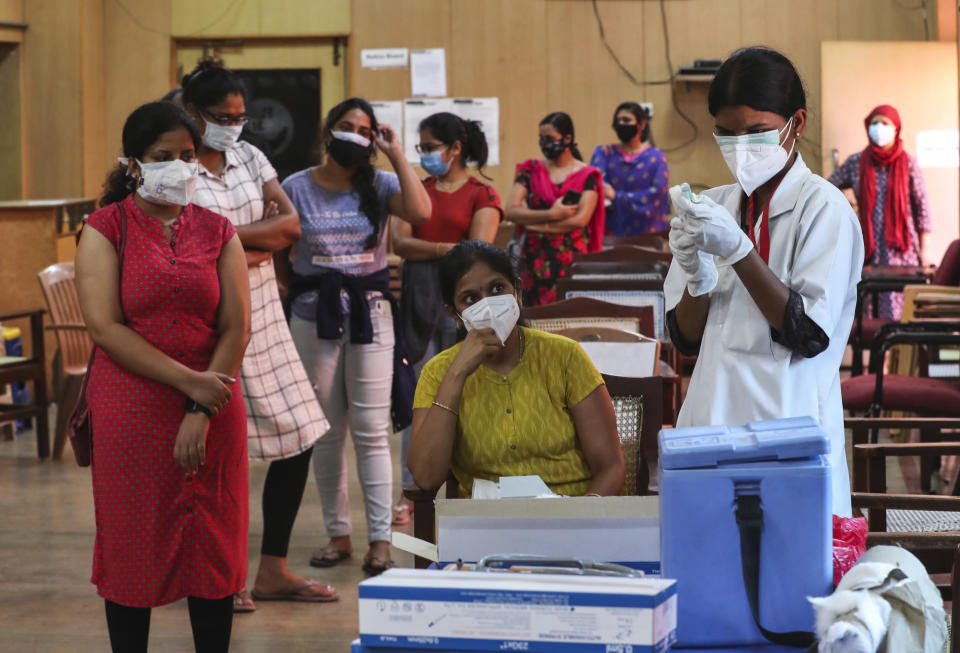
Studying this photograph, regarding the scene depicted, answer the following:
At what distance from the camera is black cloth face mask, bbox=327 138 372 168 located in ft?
12.2

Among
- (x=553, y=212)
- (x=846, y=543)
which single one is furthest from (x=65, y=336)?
(x=846, y=543)

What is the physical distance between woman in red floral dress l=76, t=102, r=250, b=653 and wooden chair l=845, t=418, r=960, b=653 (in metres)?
1.36

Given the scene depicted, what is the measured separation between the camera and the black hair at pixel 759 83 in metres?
1.83

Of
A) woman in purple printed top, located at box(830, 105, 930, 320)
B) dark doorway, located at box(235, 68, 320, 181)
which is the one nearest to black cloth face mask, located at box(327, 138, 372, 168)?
woman in purple printed top, located at box(830, 105, 930, 320)

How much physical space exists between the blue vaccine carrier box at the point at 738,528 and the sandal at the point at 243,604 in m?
2.41

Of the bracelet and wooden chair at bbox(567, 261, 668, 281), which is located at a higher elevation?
wooden chair at bbox(567, 261, 668, 281)

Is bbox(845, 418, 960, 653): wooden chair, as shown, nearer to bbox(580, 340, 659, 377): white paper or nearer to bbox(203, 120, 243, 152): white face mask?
bbox(580, 340, 659, 377): white paper

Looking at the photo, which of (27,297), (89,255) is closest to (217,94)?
(89,255)

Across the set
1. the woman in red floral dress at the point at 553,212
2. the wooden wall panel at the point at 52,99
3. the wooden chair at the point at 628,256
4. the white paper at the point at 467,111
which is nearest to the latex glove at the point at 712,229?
the wooden chair at the point at 628,256

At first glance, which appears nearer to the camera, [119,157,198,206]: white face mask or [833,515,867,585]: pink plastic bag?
[833,515,867,585]: pink plastic bag

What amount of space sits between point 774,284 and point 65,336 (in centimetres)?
515

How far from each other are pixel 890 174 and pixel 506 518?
269 inches

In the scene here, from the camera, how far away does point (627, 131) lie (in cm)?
734

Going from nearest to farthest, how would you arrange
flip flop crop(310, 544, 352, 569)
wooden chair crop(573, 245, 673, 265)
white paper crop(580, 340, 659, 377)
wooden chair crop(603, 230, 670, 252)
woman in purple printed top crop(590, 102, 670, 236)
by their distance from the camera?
white paper crop(580, 340, 659, 377) < flip flop crop(310, 544, 352, 569) < wooden chair crop(573, 245, 673, 265) < wooden chair crop(603, 230, 670, 252) < woman in purple printed top crop(590, 102, 670, 236)
